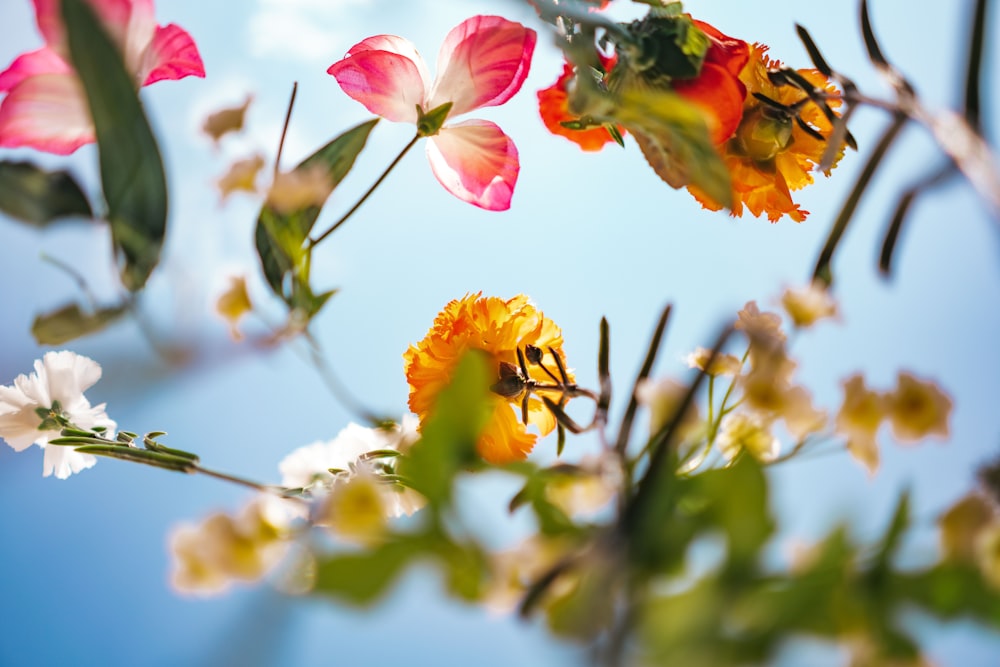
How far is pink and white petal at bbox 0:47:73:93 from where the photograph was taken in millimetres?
196

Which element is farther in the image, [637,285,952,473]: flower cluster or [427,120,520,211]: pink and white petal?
[427,120,520,211]: pink and white petal

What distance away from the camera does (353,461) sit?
9.8 inches

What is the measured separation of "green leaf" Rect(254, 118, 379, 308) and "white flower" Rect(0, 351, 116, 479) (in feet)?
0.32

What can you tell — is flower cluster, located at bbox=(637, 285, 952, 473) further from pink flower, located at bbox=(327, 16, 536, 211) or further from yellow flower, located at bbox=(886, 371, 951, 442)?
pink flower, located at bbox=(327, 16, 536, 211)

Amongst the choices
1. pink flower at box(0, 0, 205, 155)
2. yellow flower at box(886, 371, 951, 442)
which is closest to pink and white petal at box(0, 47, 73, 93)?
pink flower at box(0, 0, 205, 155)

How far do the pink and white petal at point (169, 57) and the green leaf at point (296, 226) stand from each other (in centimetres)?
5

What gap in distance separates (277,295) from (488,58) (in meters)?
0.12

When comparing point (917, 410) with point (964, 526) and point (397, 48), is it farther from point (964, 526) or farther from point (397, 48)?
point (397, 48)

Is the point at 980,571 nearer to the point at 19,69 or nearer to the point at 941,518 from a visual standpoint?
the point at 941,518

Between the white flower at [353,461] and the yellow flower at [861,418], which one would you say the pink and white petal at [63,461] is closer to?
the white flower at [353,461]

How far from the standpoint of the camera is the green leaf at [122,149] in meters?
0.15

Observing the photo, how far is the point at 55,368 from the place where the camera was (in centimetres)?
25

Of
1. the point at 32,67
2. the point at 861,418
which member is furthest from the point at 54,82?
the point at 861,418

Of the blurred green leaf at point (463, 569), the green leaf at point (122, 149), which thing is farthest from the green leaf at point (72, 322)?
the blurred green leaf at point (463, 569)
